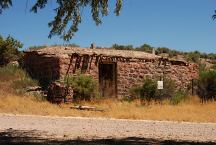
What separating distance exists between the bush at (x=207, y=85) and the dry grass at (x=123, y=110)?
4089mm

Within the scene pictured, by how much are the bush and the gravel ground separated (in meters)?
10.5

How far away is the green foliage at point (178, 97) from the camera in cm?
2489

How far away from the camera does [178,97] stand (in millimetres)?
26031

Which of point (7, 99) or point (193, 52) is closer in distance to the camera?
point (7, 99)

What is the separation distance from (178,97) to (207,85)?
A: 2.80 metres

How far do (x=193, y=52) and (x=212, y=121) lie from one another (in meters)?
36.3

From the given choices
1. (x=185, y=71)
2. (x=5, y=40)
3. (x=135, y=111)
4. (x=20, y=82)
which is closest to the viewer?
(x=135, y=111)

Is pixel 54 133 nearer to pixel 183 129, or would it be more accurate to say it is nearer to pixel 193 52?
pixel 183 129

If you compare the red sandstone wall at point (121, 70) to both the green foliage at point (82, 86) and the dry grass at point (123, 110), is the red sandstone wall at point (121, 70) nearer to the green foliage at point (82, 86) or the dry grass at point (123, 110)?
the green foliage at point (82, 86)

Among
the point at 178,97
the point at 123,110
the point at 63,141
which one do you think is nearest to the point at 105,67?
the point at 178,97

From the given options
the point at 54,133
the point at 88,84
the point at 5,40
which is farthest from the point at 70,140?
the point at 5,40

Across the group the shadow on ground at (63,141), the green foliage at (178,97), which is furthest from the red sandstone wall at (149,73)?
the shadow on ground at (63,141)

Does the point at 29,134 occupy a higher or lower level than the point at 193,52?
lower

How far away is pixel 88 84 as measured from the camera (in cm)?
2459
